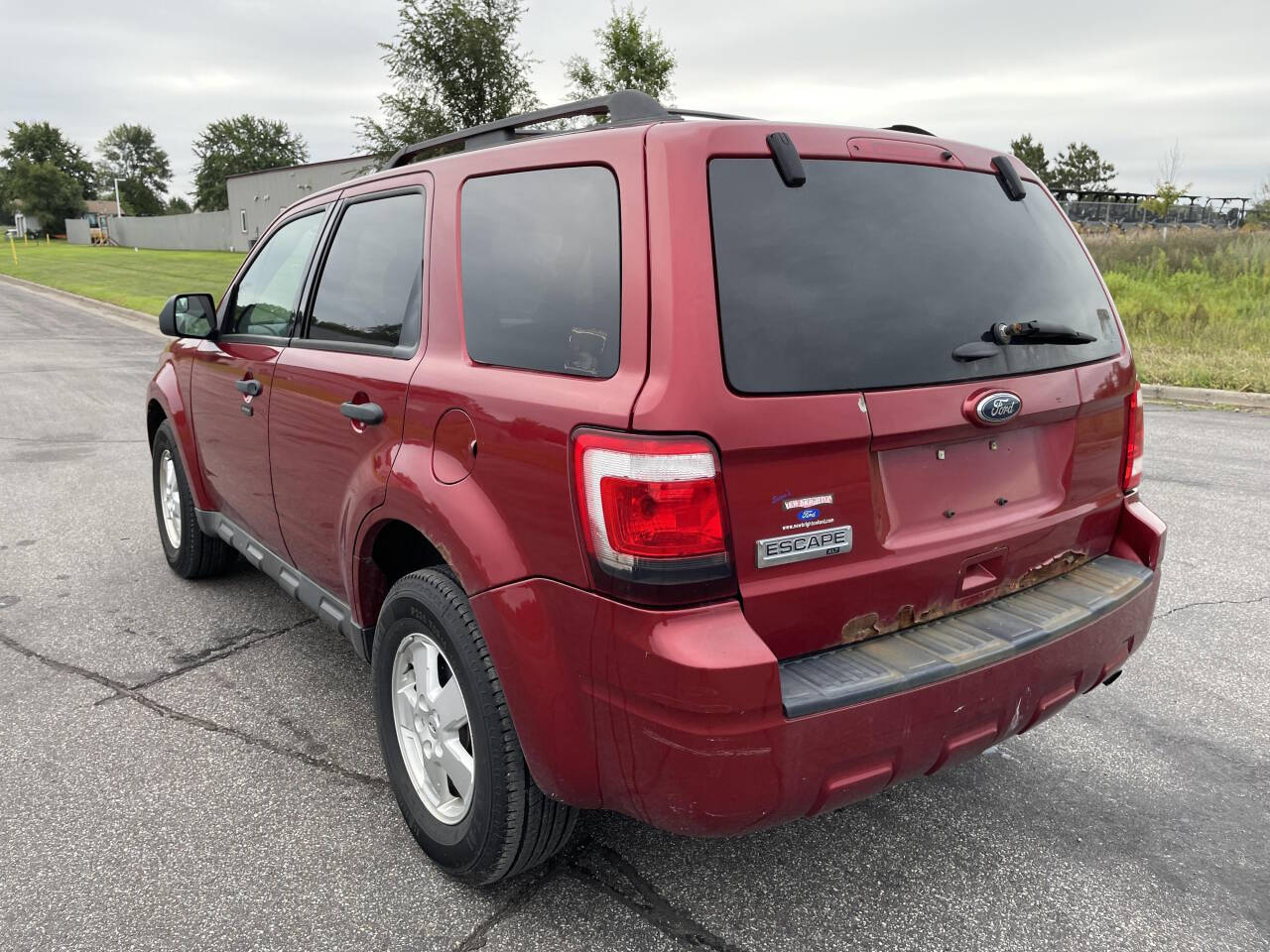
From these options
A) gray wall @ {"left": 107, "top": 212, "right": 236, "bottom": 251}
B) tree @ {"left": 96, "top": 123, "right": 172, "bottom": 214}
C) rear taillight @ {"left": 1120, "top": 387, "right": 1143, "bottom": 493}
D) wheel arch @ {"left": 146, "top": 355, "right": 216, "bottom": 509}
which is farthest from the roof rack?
tree @ {"left": 96, "top": 123, "right": 172, "bottom": 214}

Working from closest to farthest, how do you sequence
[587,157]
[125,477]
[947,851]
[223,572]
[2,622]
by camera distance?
[587,157]
[947,851]
[2,622]
[223,572]
[125,477]

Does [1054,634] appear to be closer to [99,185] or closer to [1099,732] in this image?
[1099,732]

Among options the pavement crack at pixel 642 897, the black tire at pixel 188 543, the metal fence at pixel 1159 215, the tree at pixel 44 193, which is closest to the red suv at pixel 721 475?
the pavement crack at pixel 642 897

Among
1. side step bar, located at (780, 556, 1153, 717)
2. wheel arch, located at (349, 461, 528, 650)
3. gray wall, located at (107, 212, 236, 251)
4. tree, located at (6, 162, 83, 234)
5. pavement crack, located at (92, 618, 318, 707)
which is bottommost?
pavement crack, located at (92, 618, 318, 707)

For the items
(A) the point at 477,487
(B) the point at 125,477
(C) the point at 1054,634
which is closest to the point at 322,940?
(A) the point at 477,487

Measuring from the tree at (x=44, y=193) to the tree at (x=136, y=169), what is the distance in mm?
24473

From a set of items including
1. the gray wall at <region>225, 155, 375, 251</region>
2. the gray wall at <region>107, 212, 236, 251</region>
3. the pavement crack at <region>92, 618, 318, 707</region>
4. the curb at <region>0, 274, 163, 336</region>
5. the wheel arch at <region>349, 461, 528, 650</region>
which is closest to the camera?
the wheel arch at <region>349, 461, 528, 650</region>

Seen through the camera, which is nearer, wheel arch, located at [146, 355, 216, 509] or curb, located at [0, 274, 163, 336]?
wheel arch, located at [146, 355, 216, 509]

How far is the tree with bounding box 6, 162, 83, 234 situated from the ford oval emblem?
120 meters

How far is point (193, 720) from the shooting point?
3387 mm

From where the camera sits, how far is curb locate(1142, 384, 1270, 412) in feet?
33.3

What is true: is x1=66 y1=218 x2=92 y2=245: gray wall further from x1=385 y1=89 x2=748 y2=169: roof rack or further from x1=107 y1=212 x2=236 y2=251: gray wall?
x1=385 y1=89 x2=748 y2=169: roof rack

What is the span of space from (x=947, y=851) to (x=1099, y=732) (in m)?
1.02

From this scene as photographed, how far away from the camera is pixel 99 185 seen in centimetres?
13400
